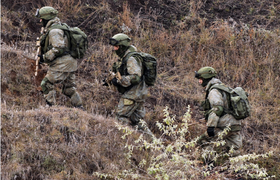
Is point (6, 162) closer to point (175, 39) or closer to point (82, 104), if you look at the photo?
point (82, 104)

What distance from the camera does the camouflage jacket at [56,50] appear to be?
641 centimetres

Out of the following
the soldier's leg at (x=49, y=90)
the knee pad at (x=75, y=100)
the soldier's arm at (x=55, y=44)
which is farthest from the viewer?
the knee pad at (x=75, y=100)

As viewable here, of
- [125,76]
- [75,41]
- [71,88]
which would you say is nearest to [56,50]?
[75,41]

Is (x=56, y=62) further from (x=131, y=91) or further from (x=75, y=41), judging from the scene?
(x=131, y=91)

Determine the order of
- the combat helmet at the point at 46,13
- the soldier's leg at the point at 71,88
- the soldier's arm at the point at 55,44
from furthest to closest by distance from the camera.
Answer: the soldier's leg at the point at 71,88 < the combat helmet at the point at 46,13 < the soldier's arm at the point at 55,44

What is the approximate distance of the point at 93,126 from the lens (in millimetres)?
5988

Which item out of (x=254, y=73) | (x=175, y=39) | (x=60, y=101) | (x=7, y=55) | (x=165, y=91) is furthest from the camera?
(x=175, y=39)

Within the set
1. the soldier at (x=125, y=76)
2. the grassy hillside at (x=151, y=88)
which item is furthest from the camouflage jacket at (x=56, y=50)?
the soldier at (x=125, y=76)

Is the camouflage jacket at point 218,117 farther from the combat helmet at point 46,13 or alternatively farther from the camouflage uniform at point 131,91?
the combat helmet at point 46,13

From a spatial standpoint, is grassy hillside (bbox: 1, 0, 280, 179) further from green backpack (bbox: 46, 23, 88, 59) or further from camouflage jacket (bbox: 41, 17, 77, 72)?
green backpack (bbox: 46, 23, 88, 59)

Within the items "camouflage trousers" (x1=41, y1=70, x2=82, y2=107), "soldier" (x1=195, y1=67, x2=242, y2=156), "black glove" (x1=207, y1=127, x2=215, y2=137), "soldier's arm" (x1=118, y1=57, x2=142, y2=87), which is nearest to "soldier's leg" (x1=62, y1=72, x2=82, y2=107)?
"camouflage trousers" (x1=41, y1=70, x2=82, y2=107)

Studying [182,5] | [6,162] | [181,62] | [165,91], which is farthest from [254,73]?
[6,162]

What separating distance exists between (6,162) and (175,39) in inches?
252

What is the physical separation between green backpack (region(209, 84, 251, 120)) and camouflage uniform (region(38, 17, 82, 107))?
2.74 meters
